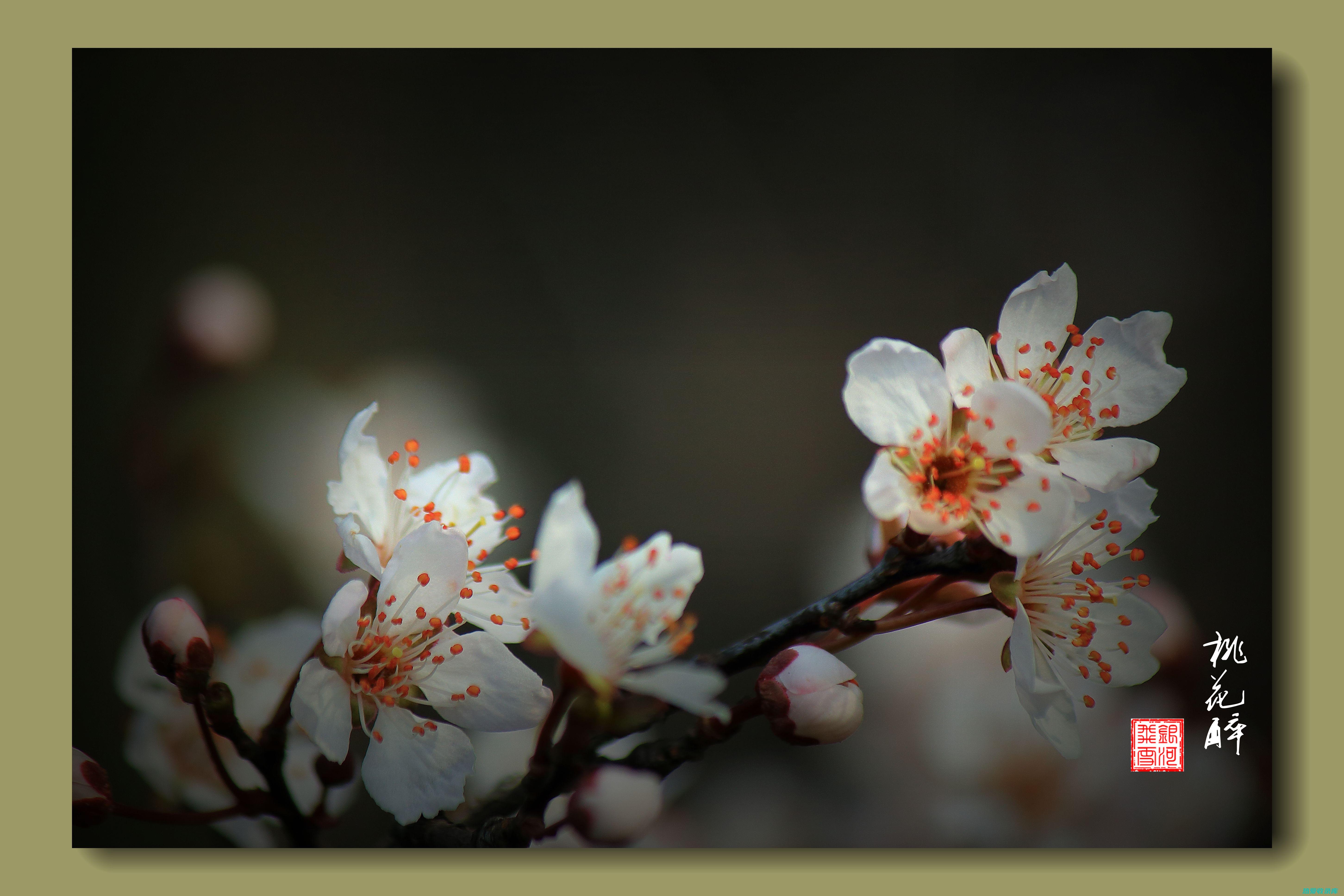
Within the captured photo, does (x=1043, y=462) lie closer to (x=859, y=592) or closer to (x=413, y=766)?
(x=859, y=592)

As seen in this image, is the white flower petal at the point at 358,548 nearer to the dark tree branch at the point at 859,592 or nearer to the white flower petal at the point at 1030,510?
the dark tree branch at the point at 859,592

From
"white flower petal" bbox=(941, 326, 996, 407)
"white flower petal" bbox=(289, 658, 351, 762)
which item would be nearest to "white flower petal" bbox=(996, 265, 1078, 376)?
"white flower petal" bbox=(941, 326, 996, 407)

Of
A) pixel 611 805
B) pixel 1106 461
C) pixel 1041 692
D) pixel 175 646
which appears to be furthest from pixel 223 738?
pixel 1106 461

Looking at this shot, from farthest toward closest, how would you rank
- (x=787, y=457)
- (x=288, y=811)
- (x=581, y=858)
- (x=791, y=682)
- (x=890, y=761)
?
1. (x=787, y=457)
2. (x=890, y=761)
3. (x=581, y=858)
4. (x=288, y=811)
5. (x=791, y=682)

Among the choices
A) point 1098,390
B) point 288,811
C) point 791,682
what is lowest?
point 288,811

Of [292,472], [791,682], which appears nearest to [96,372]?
[292,472]

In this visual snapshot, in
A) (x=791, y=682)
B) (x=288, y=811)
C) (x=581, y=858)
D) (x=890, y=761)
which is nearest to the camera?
(x=791, y=682)

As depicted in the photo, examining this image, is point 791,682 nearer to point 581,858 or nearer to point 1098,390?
point 1098,390
